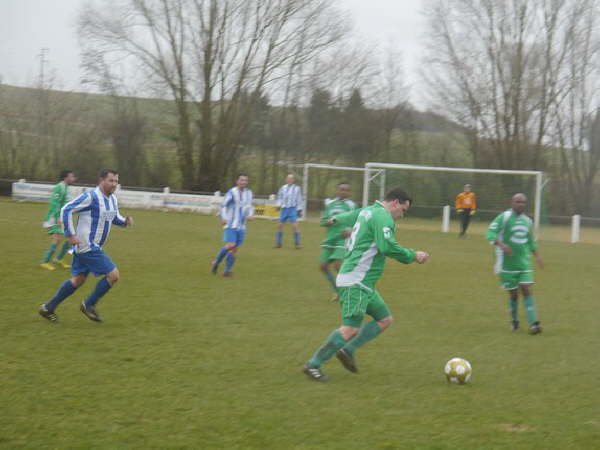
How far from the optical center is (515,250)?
9.07 metres

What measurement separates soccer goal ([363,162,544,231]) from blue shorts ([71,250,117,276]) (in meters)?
17.1

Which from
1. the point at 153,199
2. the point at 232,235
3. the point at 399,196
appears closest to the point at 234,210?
the point at 232,235

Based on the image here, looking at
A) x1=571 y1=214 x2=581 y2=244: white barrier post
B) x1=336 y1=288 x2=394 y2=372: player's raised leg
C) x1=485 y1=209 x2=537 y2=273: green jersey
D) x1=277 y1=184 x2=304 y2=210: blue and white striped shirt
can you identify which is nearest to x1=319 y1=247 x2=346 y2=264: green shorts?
x1=485 y1=209 x2=537 y2=273: green jersey

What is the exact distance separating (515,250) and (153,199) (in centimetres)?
2424

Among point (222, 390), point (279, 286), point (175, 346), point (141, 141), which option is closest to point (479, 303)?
point (279, 286)

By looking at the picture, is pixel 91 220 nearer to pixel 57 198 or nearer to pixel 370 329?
pixel 370 329

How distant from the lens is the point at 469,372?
20.5ft

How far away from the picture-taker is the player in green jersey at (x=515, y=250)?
8.96 m

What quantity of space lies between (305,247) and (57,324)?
11.1 meters

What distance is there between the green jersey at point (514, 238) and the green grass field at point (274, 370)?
0.79m

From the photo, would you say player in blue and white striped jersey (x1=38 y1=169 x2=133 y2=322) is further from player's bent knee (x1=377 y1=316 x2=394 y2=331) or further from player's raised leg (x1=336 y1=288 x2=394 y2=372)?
player's bent knee (x1=377 y1=316 x2=394 y2=331)

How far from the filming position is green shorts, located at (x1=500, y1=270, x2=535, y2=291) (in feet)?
29.4

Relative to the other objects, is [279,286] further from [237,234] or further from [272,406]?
[272,406]

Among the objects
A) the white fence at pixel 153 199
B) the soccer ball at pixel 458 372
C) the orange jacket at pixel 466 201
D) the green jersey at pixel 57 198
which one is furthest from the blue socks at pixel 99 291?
the white fence at pixel 153 199
